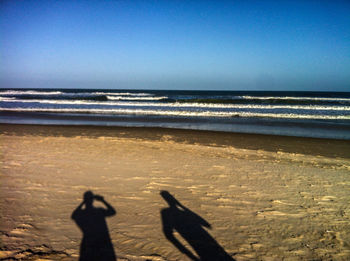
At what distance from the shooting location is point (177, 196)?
4.85 metres

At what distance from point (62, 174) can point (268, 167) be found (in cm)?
526

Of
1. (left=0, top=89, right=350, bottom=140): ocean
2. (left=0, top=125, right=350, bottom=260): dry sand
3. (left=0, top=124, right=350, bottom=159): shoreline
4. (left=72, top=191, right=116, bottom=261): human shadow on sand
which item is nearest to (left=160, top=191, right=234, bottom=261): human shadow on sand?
(left=0, top=125, right=350, bottom=260): dry sand

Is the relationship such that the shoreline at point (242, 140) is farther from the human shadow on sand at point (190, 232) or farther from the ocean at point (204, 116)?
the human shadow on sand at point (190, 232)

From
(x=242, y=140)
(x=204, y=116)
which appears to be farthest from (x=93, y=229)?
(x=204, y=116)

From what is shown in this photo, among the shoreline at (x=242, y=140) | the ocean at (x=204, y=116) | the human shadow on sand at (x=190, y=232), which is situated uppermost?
the ocean at (x=204, y=116)

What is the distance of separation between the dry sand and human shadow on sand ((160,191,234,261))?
9cm

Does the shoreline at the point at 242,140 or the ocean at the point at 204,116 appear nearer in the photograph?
the shoreline at the point at 242,140

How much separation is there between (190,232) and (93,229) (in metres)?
1.35

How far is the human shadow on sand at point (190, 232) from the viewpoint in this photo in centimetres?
316

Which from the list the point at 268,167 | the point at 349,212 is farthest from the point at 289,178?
the point at 349,212

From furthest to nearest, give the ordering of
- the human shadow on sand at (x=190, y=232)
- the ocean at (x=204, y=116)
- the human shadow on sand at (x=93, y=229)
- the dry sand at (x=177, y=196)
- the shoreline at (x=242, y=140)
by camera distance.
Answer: the ocean at (x=204, y=116) → the shoreline at (x=242, y=140) → the dry sand at (x=177, y=196) → the human shadow on sand at (x=190, y=232) → the human shadow on sand at (x=93, y=229)

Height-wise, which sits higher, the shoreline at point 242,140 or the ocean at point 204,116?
the ocean at point 204,116

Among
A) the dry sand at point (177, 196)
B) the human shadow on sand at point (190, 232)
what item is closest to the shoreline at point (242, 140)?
the dry sand at point (177, 196)

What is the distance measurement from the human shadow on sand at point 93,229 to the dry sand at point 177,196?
0.32 ft
